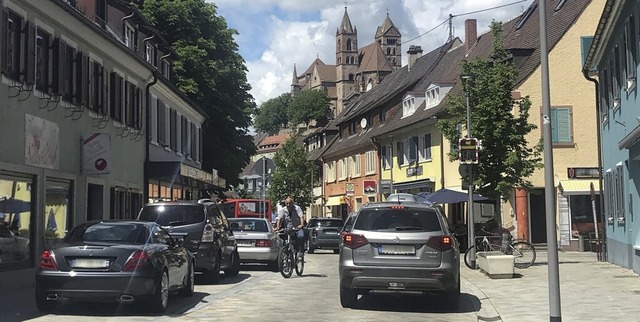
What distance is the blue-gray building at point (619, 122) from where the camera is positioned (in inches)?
706

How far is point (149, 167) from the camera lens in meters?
27.8

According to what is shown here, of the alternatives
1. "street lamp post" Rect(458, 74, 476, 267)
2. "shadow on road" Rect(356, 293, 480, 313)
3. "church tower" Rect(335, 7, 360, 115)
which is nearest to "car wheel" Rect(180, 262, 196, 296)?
"shadow on road" Rect(356, 293, 480, 313)

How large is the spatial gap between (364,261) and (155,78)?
654 inches

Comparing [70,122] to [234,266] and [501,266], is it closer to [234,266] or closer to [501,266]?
[234,266]

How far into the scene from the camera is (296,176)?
245ft

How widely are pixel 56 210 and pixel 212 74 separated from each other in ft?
74.1

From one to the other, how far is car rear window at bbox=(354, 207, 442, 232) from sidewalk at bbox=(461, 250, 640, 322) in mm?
1728

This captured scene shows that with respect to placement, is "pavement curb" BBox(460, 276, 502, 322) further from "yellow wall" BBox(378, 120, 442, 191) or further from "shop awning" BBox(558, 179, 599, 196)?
"yellow wall" BBox(378, 120, 442, 191)

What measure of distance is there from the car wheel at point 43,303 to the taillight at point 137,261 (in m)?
1.27

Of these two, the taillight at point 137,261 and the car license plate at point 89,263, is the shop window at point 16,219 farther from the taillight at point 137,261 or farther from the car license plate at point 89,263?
the taillight at point 137,261

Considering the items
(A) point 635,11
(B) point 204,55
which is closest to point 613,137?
(A) point 635,11

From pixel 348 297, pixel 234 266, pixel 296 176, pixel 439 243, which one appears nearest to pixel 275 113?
pixel 296 176

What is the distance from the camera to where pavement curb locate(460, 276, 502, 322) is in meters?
12.6

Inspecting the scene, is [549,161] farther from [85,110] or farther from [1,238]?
[85,110]
